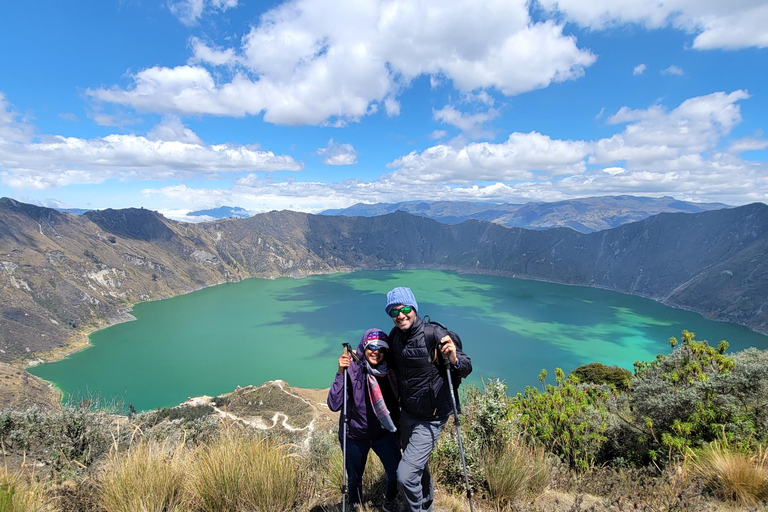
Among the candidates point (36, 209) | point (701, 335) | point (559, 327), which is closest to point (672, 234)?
point (701, 335)

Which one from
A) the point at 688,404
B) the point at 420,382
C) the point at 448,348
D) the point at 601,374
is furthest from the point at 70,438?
the point at 601,374

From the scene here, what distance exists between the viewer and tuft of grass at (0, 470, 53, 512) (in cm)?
249

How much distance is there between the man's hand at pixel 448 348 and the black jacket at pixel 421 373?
0.10 meters

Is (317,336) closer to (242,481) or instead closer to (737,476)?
(242,481)

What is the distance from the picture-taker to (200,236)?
188500 millimetres

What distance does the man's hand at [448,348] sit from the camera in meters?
3.26

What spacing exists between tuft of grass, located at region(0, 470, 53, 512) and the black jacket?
302cm

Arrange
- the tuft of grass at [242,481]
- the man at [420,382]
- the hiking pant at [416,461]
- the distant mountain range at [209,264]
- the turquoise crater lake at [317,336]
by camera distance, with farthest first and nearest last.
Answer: the distant mountain range at [209,264] < the turquoise crater lake at [317,336] < the man at [420,382] < the hiking pant at [416,461] < the tuft of grass at [242,481]

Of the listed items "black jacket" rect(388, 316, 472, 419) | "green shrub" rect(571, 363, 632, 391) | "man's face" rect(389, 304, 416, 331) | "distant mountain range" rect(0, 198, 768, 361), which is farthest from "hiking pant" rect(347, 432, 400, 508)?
"distant mountain range" rect(0, 198, 768, 361)

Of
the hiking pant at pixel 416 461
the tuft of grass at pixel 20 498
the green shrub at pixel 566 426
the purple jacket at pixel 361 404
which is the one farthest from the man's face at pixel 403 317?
the green shrub at pixel 566 426

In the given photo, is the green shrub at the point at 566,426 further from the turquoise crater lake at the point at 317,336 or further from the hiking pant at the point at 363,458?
the turquoise crater lake at the point at 317,336

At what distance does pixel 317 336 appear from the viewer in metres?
82.0

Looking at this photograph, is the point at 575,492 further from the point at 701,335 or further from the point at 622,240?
the point at 622,240

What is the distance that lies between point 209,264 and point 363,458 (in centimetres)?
18520
